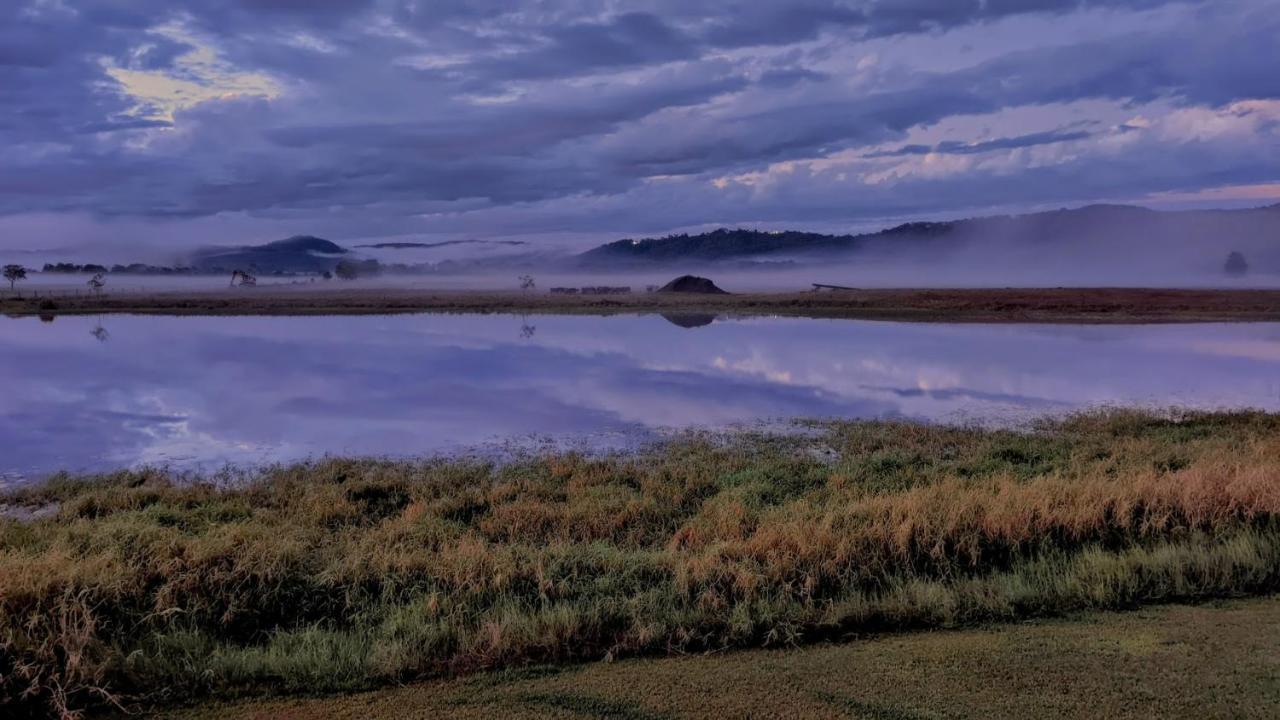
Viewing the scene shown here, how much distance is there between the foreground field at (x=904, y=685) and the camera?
15.2 ft

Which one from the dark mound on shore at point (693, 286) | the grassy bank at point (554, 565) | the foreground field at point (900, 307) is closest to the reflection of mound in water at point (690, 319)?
the foreground field at point (900, 307)

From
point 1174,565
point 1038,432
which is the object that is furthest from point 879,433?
point 1174,565

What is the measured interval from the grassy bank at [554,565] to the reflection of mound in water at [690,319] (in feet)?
111

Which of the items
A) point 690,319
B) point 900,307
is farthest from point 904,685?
point 900,307

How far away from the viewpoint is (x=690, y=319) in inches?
1959

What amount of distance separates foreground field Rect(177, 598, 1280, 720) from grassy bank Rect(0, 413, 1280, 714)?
1.19 feet

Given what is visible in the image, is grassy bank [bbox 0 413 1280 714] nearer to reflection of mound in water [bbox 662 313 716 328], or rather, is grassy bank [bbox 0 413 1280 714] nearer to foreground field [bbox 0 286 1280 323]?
reflection of mound in water [bbox 662 313 716 328]

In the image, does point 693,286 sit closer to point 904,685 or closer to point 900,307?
point 900,307

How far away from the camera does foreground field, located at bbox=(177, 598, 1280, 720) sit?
4637mm

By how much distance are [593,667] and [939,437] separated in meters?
11.4

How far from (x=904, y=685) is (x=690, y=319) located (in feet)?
148

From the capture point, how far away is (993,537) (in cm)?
809

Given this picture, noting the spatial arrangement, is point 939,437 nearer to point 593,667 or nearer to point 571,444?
point 571,444

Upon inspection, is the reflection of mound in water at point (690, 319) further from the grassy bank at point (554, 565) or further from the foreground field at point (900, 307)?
the grassy bank at point (554, 565)
